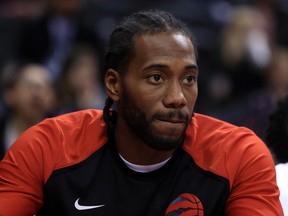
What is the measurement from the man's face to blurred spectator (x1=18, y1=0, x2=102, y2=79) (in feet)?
13.8

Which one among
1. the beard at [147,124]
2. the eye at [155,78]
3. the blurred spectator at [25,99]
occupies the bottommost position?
the blurred spectator at [25,99]

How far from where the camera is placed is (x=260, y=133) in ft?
14.7

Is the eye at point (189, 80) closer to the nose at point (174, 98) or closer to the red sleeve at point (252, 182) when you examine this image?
the nose at point (174, 98)

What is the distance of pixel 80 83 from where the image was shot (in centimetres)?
684

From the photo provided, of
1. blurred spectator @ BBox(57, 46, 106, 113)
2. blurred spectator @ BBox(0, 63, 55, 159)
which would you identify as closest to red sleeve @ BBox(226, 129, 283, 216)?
blurred spectator @ BBox(0, 63, 55, 159)

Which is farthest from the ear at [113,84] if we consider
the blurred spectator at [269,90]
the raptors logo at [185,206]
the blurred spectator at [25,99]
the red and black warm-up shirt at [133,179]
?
the blurred spectator at [269,90]

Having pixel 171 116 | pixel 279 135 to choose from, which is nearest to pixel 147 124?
pixel 171 116

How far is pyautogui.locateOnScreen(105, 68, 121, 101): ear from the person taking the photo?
3162mm

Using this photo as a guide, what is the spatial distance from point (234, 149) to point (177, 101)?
0.36 meters

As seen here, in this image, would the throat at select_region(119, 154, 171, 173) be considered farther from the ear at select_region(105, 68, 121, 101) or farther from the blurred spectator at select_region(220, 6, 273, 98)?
the blurred spectator at select_region(220, 6, 273, 98)

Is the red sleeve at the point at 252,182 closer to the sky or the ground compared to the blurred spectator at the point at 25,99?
closer to the sky

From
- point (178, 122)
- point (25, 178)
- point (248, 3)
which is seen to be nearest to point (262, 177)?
point (178, 122)

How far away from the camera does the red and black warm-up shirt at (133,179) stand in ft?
9.89

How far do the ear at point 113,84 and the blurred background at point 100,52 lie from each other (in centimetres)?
252
